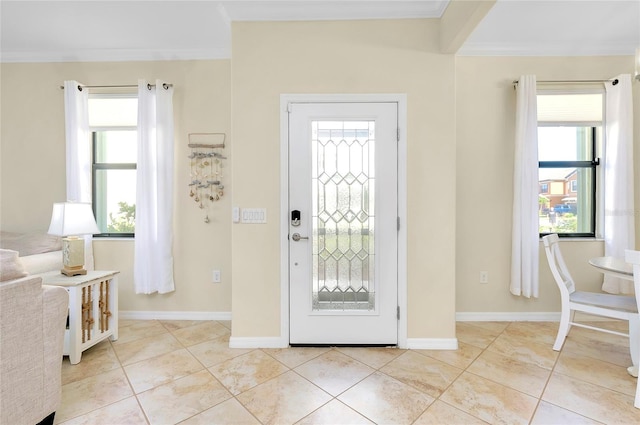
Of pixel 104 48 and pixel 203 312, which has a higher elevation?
pixel 104 48

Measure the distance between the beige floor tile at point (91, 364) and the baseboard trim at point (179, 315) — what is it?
2.04 feet

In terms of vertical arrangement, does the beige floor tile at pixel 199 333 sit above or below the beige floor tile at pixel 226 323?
below

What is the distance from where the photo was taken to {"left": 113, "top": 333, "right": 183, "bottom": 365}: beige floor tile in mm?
2275

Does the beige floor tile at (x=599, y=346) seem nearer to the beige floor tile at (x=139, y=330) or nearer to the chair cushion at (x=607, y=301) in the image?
the chair cushion at (x=607, y=301)

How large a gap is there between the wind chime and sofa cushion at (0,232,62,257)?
1.29 meters

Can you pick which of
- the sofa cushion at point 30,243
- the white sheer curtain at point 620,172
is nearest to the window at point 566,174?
the white sheer curtain at point 620,172

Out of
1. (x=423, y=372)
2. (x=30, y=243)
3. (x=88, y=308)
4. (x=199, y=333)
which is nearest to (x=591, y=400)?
(x=423, y=372)

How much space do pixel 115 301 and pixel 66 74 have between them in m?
2.49

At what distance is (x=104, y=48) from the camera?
2973 millimetres

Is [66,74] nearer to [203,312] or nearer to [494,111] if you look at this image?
[203,312]

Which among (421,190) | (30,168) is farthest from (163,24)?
(421,190)

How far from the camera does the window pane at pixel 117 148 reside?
3145mm

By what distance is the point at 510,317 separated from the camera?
9.76ft

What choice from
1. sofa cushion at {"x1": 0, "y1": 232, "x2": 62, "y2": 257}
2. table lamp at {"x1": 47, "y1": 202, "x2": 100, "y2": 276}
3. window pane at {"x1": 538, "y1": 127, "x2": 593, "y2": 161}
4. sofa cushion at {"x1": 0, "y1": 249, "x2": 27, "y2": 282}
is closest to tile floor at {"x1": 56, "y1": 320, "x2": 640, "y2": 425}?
table lamp at {"x1": 47, "y1": 202, "x2": 100, "y2": 276}
